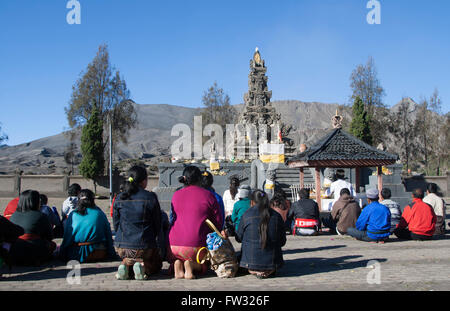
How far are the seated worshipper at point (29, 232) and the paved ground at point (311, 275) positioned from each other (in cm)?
18

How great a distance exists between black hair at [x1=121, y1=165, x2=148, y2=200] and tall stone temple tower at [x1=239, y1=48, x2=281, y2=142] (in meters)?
23.5

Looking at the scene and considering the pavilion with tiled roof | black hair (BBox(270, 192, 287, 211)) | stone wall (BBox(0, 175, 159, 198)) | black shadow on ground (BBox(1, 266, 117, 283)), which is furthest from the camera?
stone wall (BBox(0, 175, 159, 198))

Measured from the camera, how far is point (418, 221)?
29.0 ft

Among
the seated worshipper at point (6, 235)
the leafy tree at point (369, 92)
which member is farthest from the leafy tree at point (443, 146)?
the seated worshipper at point (6, 235)

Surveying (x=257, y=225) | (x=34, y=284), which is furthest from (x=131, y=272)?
(x=257, y=225)

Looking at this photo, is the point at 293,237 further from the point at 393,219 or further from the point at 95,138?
the point at 95,138

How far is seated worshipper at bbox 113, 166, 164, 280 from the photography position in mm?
5438

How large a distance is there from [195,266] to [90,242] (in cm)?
202

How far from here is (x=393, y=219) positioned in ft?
30.4

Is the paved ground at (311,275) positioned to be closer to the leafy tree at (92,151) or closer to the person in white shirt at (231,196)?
the person in white shirt at (231,196)

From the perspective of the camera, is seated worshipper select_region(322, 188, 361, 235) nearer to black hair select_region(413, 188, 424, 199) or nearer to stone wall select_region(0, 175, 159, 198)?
black hair select_region(413, 188, 424, 199)

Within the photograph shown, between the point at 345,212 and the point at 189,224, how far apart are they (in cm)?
523

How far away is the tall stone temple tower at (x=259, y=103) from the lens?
30.6 meters

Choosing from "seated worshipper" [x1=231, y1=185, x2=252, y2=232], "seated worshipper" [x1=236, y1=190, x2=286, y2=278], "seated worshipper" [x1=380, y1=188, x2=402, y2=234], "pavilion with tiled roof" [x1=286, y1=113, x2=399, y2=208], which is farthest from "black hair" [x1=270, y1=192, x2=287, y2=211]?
"pavilion with tiled roof" [x1=286, y1=113, x2=399, y2=208]
